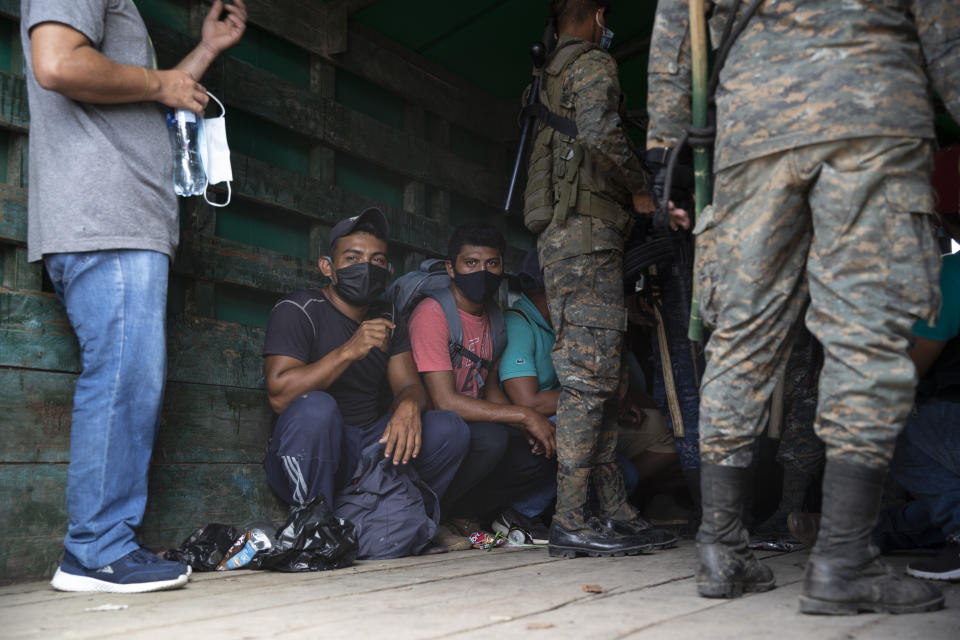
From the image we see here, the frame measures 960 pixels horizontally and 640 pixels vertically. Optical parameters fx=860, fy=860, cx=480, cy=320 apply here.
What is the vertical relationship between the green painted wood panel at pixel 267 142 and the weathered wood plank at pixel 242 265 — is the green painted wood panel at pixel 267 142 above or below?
above

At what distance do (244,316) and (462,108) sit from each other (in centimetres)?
169

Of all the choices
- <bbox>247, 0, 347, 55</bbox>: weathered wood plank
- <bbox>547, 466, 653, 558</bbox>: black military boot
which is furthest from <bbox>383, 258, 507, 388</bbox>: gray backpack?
<bbox>247, 0, 347, 55</bbox>: weathered wood plank

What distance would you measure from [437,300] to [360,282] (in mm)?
456

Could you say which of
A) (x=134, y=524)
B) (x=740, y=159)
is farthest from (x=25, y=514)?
(x=740, y=159)

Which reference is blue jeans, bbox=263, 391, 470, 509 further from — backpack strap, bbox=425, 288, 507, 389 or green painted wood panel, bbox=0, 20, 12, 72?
green painted wood panel, bbox=0, 20, 12, 72

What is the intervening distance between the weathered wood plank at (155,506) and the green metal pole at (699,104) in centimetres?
172

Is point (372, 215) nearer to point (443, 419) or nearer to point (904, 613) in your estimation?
point (443, 419)

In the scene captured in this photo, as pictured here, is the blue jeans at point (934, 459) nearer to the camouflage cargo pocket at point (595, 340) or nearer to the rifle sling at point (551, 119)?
the camouflage cargo pocket at point (595, 340)

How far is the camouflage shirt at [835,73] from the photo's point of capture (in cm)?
184

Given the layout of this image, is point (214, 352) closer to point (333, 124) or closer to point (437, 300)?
point (437, 300)

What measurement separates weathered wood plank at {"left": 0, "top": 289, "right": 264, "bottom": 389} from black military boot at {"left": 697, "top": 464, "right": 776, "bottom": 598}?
70.3 inches

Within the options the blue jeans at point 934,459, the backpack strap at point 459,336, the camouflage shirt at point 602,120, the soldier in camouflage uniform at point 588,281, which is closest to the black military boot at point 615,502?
the soldier in camouflage uniform at point 588,281

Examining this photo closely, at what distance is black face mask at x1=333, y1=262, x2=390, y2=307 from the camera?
3.37 meters

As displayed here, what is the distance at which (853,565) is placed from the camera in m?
1.82
